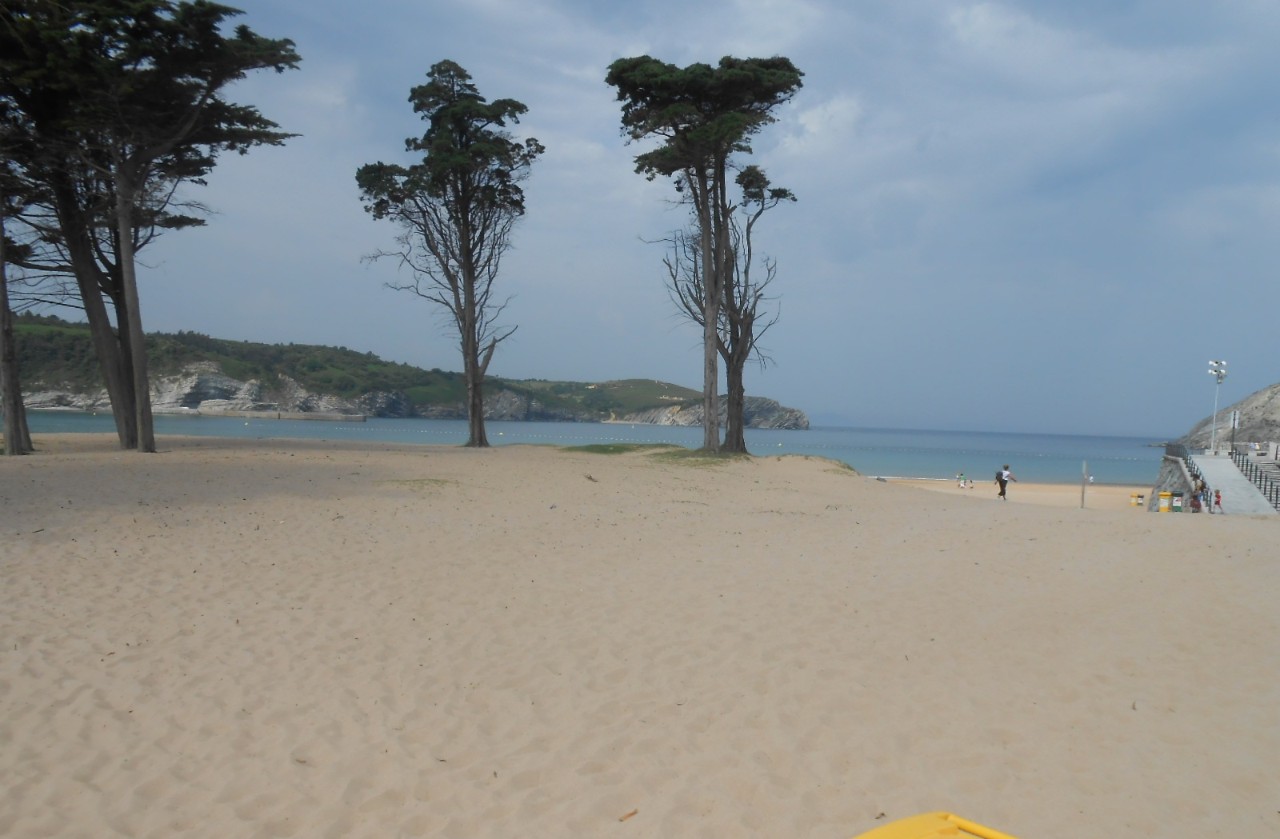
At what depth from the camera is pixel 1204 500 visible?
24.1 meters

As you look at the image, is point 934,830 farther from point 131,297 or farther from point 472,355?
point 472,355

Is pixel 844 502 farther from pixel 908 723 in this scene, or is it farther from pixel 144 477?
pixel 144 477

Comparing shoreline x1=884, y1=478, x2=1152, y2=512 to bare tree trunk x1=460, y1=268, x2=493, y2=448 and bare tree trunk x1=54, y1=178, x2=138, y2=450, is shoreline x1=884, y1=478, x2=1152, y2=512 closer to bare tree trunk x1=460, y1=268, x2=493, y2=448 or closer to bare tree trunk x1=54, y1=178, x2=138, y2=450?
bare tree trunk x1=460, y1=268, x2=493, y2=448

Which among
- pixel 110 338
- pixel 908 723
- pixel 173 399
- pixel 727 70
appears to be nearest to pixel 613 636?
pixel 908 723

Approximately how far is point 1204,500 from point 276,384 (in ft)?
296

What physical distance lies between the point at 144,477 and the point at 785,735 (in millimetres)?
11774

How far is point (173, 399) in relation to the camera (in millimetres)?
84062

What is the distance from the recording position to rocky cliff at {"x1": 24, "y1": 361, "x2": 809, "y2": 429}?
2680 inches

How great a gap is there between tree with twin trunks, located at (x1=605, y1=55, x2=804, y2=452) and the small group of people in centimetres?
1449

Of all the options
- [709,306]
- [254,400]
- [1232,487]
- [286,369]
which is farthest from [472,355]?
[286,369]

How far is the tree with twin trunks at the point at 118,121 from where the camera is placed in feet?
48.0

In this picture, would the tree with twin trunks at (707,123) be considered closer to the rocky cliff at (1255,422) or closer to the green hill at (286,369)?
the green hill at (286,369)

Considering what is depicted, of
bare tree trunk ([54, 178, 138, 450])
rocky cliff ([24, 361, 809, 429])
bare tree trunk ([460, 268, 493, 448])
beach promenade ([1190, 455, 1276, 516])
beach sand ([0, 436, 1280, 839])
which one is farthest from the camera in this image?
rocky cliff ([24, 361, 809, 429])

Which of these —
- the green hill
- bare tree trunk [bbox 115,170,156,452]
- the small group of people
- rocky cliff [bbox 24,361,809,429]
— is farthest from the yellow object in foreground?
rocky cliff [bbox 24,361,809,429]
